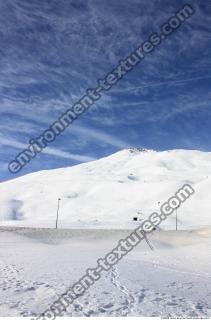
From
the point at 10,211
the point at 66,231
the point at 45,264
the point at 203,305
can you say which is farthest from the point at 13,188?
the point at 203,305

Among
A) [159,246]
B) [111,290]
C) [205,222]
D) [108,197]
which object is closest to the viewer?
[111,290]

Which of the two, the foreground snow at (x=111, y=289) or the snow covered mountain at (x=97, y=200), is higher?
the snow covered mountain at (x=97, y=200)

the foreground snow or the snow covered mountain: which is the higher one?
the snow covered mountain

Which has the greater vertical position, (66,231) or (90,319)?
(66,231)

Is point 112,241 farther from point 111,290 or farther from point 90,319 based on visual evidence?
point 90,319

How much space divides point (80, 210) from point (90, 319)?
135 meters

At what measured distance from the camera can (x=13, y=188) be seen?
194875 mm

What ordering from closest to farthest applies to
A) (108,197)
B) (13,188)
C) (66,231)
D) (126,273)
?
(126,273)
(66,231)
(108,197)
(13,188)

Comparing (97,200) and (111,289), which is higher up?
(97,200)

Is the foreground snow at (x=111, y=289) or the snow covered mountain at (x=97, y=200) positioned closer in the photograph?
the foreground snow at (x=111, y=289)

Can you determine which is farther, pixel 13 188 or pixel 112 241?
pixel 13 188

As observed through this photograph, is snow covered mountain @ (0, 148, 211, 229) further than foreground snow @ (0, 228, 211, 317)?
Yes

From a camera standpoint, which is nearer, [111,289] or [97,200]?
[111,289]

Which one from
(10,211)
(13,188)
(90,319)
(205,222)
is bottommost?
(90,319)
